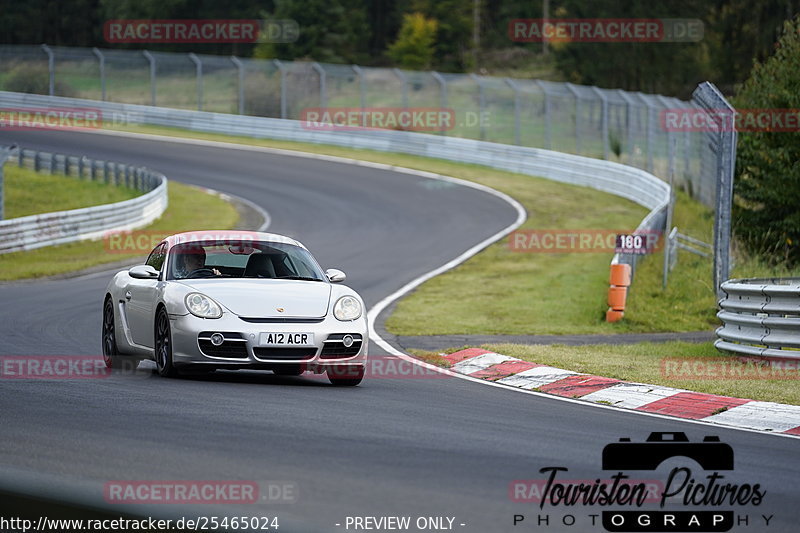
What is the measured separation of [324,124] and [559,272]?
2707cm

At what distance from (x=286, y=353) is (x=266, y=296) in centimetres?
55

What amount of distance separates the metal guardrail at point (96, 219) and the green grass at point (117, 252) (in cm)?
21

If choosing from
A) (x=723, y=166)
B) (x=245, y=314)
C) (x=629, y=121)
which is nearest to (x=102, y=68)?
(x=629, y=121)

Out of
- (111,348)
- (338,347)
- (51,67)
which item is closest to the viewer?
(338,347)

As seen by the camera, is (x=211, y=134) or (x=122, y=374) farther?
(x=211, y=134)

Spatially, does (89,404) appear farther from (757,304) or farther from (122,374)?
(757,304)

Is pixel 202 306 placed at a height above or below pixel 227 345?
above

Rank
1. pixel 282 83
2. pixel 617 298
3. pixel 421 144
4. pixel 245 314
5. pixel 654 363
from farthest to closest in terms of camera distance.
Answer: pixel 282 83 → pixel 421 144 → pixel 617 298 → pixel 654 363 → pixel 245 314

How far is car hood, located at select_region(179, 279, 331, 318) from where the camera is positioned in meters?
10.1

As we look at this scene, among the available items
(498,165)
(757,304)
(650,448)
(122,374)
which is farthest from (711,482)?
(498,165)

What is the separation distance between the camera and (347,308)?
34.4ft

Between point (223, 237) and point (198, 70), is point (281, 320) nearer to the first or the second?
point (223, 237)

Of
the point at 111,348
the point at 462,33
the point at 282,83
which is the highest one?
the point at 462,33

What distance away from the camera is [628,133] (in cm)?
3966
